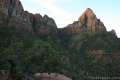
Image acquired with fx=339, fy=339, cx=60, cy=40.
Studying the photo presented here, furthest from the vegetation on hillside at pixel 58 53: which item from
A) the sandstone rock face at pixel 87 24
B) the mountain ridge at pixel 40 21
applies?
the sandstone rock face at pixel 87 24

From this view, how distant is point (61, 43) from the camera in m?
57.5

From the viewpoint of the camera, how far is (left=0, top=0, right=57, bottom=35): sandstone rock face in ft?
169

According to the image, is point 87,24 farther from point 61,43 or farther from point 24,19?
point 24,19

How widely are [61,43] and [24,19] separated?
24.5ft

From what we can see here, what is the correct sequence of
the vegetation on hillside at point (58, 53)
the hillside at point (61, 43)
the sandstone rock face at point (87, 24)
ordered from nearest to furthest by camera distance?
the vegetation on hillside at point (58, 53)
the hillside at point (61, 43)
the sandstone rock face at point (87, 24)

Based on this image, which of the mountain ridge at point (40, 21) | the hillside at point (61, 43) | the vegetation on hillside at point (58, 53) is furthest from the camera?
the mountain ridge at point (40, 21)

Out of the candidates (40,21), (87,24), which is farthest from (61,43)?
(87,24)

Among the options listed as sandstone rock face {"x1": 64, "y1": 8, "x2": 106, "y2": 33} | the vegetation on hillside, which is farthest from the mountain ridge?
the vegetation on hillside

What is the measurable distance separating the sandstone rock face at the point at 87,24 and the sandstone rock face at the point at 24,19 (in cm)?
393

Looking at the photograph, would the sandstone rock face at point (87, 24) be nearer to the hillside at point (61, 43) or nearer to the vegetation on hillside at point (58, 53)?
the hillside at point (61, 43)

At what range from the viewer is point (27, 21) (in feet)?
185

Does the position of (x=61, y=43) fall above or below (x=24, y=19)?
below

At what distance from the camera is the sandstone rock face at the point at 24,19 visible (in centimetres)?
5159

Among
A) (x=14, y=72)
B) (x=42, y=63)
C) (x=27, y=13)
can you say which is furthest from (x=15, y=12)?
(x=14, y=72)
